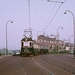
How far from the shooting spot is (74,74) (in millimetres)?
16016

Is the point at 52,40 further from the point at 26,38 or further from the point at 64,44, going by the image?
the point at 26,38

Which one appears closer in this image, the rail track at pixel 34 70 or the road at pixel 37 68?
the rail track at pixel 34 70

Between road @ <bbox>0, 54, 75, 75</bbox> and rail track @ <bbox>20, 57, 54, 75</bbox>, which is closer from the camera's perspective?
rail track @ <bbox>20, 57, 54, 75</bbox>

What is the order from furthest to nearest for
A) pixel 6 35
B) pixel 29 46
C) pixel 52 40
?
1. pixel 52 40
2. pixel 6 35
3. pixel 29 46

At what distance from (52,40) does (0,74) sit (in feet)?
485

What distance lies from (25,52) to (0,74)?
110 ft

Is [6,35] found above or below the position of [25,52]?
above

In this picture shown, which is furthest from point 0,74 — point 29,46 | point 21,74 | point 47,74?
point 29,46

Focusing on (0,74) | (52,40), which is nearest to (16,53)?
(0,74)

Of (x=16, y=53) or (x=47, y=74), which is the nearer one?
(x=47, y=74)

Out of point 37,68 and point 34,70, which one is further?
point 37,68

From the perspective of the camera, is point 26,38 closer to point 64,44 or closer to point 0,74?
point 0,74

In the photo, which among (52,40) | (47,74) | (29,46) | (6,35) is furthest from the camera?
(52,40)

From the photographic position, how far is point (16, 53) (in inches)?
2589
